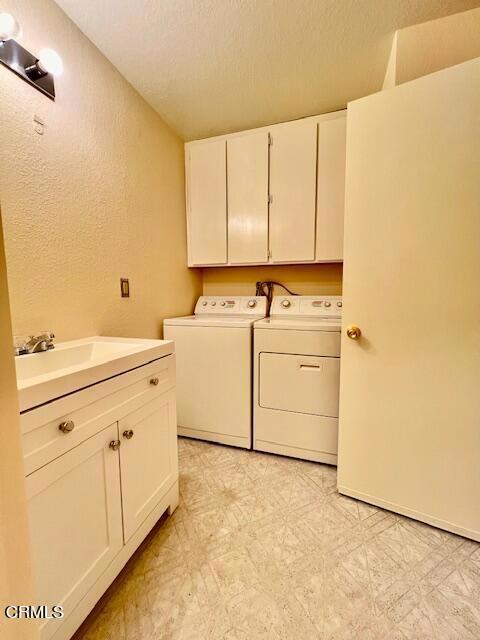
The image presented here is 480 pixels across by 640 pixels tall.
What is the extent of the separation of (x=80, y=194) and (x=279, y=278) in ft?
5.15

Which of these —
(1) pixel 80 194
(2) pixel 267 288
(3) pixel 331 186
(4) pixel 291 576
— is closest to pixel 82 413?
(4) pixel 291 576

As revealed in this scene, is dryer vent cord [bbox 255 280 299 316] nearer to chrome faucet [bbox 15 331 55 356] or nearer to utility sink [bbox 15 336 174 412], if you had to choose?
Answer: utility sink [bbox 15 336 174 412]

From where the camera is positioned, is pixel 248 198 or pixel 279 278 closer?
pixel 248 198

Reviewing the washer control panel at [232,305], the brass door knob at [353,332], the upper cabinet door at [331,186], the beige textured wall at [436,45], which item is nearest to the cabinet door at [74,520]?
the brass door knob at [353,332]

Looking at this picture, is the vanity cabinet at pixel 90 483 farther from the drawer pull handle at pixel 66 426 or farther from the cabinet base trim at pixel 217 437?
the cabinet base trim at pixel 217 437

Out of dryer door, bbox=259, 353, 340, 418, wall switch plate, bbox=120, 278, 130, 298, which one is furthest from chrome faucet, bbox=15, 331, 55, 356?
dryer door, bbox=259, 353, 340, 418

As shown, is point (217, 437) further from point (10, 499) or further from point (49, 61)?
point (49, 61)

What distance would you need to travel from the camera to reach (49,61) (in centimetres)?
116

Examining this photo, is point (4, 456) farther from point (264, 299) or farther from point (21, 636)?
point (264, 299)

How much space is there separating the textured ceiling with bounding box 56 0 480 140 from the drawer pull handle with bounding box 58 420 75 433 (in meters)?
1.77

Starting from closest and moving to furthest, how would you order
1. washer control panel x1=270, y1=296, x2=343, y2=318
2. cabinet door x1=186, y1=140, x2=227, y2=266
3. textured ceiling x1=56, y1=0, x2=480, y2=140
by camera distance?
textured ceiling x1=56, y1=0, x2=480, y2=140
washer control panel x1=270, y1=296, x2=343, y2=318
cabinet door x1=186, y1=140, x2=227, y2=266

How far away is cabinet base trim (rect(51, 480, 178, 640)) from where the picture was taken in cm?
75

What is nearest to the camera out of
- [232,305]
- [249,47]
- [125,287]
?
[249,47]

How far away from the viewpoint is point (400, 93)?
3.82 ft
